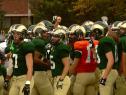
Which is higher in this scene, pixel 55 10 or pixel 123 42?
pixel 123 42

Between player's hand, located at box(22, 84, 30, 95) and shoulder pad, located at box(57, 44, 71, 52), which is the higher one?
shoulder pad, located at box(57, 44, 71, 52)

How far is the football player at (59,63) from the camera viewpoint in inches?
443

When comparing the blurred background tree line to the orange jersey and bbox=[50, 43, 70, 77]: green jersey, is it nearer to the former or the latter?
the orange jersey

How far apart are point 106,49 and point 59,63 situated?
1172 millimetres

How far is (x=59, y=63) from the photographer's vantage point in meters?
11.5

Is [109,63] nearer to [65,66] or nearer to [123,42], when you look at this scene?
[123,42]

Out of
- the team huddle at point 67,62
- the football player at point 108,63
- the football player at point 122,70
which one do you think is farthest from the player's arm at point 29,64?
the football player at point 122,70

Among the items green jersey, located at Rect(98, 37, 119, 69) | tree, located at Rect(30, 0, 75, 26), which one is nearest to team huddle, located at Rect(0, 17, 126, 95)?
green jersey, located at Rect(98, 37, 119, 69)

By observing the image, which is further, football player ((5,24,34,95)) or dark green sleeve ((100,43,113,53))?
dark green sleeve ((100,43,113,53))

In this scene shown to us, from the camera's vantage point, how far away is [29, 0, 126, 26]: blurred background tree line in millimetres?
36312

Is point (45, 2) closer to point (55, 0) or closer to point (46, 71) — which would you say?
point (55, 0)

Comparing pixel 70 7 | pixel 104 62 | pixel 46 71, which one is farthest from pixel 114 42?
pixel 70 7

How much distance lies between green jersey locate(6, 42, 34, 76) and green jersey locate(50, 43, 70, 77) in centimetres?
95

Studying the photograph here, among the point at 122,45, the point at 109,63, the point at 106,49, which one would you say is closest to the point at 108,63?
the point at 109,63
